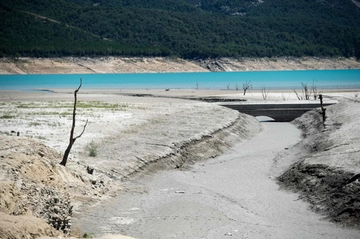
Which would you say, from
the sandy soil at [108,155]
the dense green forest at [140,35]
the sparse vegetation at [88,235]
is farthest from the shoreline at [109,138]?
the dense green forest at [140,35]

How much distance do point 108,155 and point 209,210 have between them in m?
5.65

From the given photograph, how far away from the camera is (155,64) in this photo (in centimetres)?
14775

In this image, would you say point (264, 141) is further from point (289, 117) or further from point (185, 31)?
point (185, 31)

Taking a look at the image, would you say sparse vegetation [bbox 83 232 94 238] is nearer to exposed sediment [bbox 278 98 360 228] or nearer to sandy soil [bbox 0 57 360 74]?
exposed sediment [bbox 278 98 360 228]

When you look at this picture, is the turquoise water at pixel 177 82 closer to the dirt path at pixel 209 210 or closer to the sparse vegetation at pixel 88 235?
the dirt path at pixel 209 210

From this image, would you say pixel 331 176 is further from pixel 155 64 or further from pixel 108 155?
pixel 155 64

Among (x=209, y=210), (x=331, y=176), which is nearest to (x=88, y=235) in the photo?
(x=209, y=210)

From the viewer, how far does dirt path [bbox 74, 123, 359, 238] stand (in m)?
12.6

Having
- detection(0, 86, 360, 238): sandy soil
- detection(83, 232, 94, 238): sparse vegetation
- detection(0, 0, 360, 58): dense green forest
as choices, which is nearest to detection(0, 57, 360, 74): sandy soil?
detection(0, 0, 360, 58): dense green forest

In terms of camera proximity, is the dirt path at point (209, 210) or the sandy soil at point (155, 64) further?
the sandy soil at point (155, 64)

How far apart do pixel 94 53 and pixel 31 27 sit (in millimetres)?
23797

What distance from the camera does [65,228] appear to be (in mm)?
11703

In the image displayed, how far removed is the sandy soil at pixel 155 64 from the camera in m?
132

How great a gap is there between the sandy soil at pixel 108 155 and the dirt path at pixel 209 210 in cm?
9
